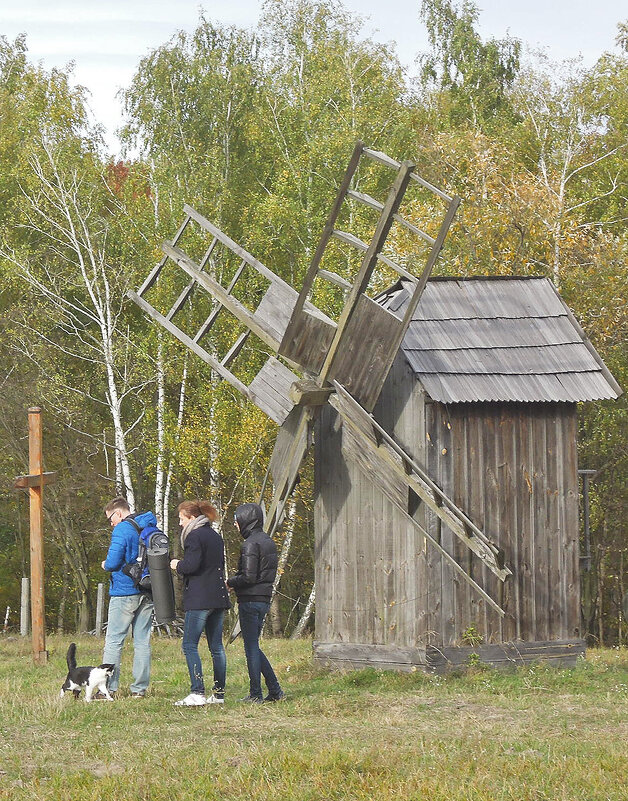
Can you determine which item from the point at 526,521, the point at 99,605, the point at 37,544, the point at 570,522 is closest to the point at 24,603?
the point at 99,605

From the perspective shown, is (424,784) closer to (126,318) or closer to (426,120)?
(126,318)

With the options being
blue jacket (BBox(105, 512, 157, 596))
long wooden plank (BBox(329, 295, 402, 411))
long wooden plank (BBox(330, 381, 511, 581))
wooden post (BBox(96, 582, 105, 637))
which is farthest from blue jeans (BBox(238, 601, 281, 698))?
wooden post (BBox(96, 582, 105, 637))

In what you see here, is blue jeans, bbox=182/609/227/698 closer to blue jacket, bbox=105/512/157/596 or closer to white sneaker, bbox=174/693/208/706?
white sneaker, bbox=174/693/208/706

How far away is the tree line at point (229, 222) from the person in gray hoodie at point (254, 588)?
11170mm

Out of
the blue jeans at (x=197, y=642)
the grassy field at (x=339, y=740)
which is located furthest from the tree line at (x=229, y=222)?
the blue jeans at (x=197, y=642)

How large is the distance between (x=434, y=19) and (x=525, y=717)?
96.4 ft

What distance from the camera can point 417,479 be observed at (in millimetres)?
11477

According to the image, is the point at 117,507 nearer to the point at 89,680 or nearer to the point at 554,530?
the point at 89,680

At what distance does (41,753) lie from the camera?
7848 millimetres

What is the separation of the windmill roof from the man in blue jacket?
339 cm

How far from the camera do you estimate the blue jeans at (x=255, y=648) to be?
10.1 m

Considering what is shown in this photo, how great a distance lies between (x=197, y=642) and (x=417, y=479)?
2791mm

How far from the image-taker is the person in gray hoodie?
33.2 feet

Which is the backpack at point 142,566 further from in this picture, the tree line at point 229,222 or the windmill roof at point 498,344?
the tree line at point 229,222
